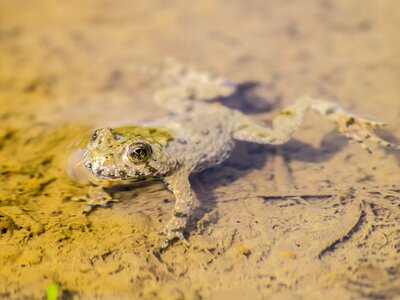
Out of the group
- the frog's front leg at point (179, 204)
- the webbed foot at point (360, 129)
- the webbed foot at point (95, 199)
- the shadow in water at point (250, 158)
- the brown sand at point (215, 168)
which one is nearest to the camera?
the brown sand at point (215, 168)

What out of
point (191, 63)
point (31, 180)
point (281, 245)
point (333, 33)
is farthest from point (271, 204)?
point (333, 33)

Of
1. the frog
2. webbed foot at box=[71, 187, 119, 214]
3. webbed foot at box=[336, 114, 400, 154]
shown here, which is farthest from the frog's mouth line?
webbed foot at box=[336, 114, 400, 154]

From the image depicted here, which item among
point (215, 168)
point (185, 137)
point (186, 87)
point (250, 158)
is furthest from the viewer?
point (186, 87)

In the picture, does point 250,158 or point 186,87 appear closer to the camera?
point 250,158

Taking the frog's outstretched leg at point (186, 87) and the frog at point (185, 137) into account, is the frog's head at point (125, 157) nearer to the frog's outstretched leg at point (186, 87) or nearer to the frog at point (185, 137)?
the frog at point (185, 137)

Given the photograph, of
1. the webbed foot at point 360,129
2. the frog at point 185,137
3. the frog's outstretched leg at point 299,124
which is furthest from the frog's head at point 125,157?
the webbed foot at point 360,129

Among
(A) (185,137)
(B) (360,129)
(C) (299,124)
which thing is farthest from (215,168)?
(B) (360,129)

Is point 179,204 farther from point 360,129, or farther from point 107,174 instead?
point 360,129
